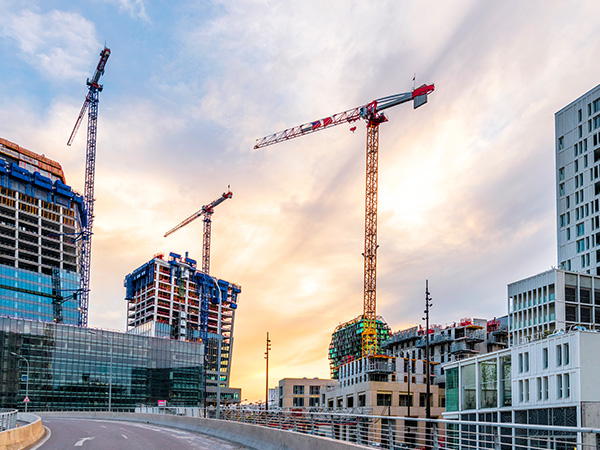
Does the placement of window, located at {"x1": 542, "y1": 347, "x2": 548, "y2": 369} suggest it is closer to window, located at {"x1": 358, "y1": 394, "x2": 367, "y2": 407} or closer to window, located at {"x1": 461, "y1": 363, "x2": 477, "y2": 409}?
window, located at {"x1": 461, "y1": 363, "x2": 477, "y2": 409}

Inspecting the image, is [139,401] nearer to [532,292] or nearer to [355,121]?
[355,121]

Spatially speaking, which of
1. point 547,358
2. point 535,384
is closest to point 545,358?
point 547,358

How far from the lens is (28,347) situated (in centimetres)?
14938

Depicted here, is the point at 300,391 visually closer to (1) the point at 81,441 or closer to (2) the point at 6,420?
(1) the point at 81,441

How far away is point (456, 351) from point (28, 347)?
98.6 meters

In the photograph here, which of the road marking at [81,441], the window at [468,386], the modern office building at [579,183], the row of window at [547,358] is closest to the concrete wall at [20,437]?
the road marking at [81,441]

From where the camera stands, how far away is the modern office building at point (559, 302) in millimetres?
90625

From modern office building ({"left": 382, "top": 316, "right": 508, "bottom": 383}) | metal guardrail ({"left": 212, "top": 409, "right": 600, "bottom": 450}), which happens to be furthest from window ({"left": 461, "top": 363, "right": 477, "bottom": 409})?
modern office building ({"left": 382, "top": 316, "right": 508, "bottom": 383})

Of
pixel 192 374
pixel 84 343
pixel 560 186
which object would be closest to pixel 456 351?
pixel 560 186

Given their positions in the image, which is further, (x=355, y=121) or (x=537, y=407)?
(x=355, y=121)

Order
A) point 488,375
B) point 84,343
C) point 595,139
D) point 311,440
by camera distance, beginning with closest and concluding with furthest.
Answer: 1. point 311,440
2. point 488,375
3. point 595,139
4. point 84,343

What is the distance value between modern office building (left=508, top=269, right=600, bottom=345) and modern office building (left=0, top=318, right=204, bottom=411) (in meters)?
83.5

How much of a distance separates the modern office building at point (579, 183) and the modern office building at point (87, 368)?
91582mm

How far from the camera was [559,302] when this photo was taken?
90438 millimetres
